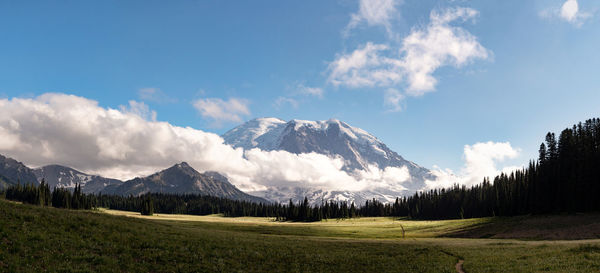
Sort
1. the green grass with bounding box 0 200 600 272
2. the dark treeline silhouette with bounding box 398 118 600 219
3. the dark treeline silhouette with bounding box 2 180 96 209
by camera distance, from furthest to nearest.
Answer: the dark treeline silhouette with bounding box 2 180 96 209
the dark treeline silhouette with bounding box 398 118 600 219
the green grass with bounding box 0 200 600 272

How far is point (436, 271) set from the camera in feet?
86.4

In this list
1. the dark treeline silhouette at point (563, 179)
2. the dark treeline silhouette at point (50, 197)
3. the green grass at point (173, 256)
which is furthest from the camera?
the dark treeline silhouette at point (50, 197)

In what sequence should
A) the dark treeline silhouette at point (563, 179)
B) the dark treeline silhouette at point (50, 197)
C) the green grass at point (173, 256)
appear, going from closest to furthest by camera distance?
1. the green grass at point (173, 256)
2. the dark treeline silhouette at point (563, 179)
3. the dark treeline silhouette at point (50, 197)

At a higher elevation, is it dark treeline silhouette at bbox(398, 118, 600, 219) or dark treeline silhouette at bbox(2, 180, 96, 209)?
dark treeline silhouette at bbox(398, 118, 600, 219)

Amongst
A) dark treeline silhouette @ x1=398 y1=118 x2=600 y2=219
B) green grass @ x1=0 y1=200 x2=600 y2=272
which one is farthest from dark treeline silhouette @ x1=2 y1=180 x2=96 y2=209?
dark treeline silhouette @ x1=398 y1=118 x2=600 y2=219

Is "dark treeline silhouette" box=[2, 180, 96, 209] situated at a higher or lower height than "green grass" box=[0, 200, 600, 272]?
lower

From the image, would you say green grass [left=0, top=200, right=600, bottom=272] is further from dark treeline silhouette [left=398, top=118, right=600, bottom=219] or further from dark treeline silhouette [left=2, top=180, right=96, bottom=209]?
dark treeline silhouette [left=2, top=180, right=96, bottom=209]

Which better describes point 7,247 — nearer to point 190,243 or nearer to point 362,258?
point 190,243

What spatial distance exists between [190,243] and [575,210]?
4143 inches

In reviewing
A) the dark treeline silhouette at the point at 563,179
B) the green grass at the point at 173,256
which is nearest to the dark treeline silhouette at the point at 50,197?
the green grass at the point at 173,256

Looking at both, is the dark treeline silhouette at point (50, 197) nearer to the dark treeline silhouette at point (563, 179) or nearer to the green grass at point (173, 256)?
the green grass at point (173, 256)

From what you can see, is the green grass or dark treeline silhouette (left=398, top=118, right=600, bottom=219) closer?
the green grass

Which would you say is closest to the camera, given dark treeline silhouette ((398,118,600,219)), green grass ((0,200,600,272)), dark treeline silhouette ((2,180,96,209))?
green grass ((0,200,600,272))

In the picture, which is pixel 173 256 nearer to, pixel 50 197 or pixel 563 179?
pixel 563 179
